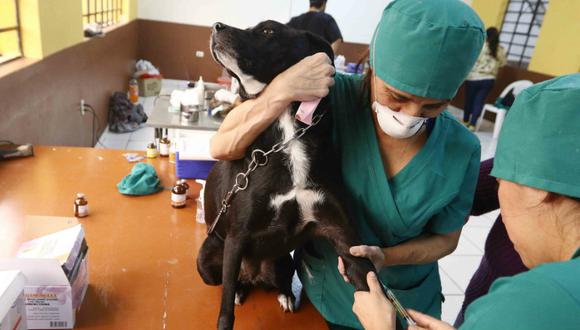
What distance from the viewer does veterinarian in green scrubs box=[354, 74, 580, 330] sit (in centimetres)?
44

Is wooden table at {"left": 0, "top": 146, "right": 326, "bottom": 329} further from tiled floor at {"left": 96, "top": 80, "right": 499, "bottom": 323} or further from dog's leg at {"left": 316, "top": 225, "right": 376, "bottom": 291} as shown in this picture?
tiled floor at {"left": 96, "top": 80, "right": 499, "bottom": 323}

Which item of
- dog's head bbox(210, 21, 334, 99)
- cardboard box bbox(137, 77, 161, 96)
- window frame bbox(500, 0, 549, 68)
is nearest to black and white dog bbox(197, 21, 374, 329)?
dog's head bbox(210, 21, 334, 99)

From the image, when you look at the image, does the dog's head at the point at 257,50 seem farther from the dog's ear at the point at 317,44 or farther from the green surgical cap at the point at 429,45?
the green surgical cap at the point at 429,45

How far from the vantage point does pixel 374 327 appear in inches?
32.8

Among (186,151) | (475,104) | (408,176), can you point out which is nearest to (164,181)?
(186,151)

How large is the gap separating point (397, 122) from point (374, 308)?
17.0 inches

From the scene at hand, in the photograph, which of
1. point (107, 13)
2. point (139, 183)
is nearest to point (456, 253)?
point (139, 183)

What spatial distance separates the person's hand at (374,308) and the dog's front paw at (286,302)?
0.98ft

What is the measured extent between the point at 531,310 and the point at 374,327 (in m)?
0.44

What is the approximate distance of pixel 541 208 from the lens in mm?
600

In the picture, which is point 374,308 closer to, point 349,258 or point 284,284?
point 349,258

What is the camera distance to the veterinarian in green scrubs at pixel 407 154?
2.80 ft

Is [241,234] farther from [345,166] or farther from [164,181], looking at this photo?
[164,181]

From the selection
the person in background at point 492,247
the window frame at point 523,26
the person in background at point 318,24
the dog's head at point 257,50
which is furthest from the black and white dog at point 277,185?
the window frame at point 523,26
